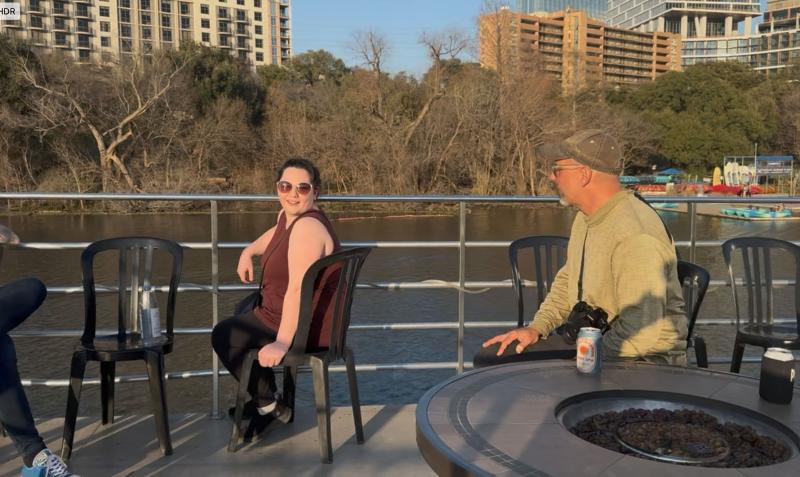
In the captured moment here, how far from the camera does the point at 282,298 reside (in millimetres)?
2590

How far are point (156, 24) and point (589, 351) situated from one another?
78.6 m

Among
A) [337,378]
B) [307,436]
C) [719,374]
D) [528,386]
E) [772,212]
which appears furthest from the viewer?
[772,212]

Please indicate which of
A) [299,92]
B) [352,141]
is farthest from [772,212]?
[299,92]

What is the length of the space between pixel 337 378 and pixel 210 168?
27.6m

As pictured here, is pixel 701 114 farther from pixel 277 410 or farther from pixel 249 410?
pixel 249 410

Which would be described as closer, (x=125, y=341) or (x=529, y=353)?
(x=529, y=353)

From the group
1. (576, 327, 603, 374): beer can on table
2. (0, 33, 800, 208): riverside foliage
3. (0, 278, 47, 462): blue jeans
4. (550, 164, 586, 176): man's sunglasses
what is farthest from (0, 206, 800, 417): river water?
(0, 33, 800, 208): riverside foliage

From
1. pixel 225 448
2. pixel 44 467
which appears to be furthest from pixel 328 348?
pixel 44 467

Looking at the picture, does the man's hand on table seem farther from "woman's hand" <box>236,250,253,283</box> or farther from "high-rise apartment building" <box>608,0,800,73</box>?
"high-rise apartment building" <box>608,0,800,73</box>

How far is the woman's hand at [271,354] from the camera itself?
7.52 ft

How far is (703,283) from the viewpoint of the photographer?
7.91ft

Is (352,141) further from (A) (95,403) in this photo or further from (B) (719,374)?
(B) (719,374)

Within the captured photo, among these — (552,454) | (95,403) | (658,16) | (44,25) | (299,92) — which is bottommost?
(95,403)

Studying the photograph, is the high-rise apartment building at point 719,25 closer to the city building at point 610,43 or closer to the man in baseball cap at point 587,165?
the city building at point 610,43
